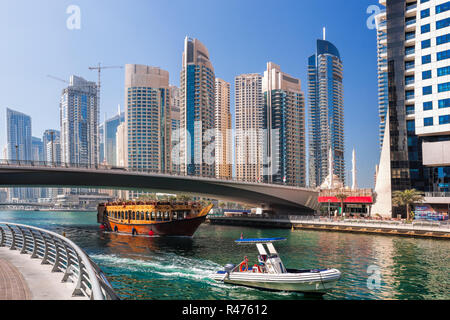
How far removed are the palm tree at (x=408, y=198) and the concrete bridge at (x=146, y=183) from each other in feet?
76.3

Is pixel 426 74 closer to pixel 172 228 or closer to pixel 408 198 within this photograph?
pixel 408 198

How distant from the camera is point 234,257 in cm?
4088

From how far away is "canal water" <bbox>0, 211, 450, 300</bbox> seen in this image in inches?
1019

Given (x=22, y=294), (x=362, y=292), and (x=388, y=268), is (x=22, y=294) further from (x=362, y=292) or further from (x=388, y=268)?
(x=388, y=268)

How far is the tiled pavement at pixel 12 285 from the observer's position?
11989mm

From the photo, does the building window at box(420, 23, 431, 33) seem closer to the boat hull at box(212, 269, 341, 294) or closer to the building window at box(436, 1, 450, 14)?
the building window at box(436, 1, 450, 14)

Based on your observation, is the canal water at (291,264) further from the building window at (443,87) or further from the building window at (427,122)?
the building window at (443,87)

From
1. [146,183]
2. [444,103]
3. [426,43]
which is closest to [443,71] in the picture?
[444,103]

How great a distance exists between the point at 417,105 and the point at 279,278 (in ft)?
223

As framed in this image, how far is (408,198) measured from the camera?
7131 cm
